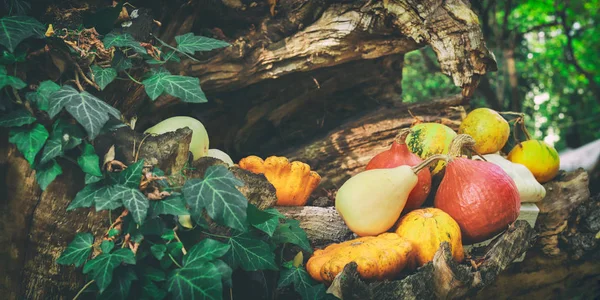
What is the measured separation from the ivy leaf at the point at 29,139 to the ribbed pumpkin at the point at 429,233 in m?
1.44

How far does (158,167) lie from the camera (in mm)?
1936

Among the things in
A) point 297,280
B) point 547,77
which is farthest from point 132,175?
point 547,77

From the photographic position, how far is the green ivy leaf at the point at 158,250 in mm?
1763

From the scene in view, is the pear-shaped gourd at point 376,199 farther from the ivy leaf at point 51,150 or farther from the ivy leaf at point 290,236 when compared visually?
the ivy leaf at point 51,150

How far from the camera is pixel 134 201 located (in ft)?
5.69

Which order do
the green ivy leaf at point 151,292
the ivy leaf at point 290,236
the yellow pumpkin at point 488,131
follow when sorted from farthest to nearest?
the yellow pumpkin at point 488,131, the ivy leaf at point 290,236, the green ivy leaf at point 151,292

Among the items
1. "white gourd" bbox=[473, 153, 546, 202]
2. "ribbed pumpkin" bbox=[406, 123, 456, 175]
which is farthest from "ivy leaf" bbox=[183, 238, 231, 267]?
"white gourd" bbox=[473, 153, 546, 202]

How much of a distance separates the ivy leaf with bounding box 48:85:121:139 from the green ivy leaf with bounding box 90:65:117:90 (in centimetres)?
14

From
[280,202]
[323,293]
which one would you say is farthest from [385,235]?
[280,202]

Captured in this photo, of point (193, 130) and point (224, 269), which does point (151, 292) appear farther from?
point (193, 130)

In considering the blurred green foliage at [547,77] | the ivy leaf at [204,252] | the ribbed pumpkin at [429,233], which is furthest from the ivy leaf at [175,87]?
the blurred green foliage at [547,77]

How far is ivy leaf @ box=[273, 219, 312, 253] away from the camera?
2104mm

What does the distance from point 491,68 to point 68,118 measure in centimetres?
203

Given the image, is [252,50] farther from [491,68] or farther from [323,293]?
[323,293]
